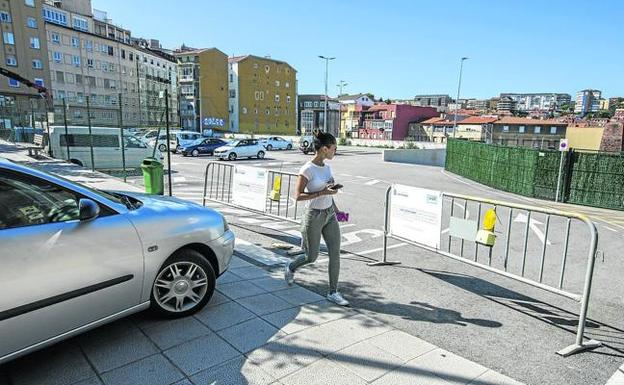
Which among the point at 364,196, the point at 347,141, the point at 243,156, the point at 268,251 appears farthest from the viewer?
the point at 347,141

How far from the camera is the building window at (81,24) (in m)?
65.2

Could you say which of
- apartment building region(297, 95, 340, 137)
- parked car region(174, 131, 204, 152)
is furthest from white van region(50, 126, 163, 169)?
apartment building region(297, 95, 340, 137)

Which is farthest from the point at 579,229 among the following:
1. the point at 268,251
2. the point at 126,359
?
the point at 126,359

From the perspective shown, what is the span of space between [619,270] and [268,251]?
5.65 metres

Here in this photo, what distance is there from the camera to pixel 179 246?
3.54m

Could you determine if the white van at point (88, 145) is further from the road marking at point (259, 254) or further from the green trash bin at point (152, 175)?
the road marking at point (259, 254)

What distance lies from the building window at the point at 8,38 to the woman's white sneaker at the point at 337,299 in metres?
64.4

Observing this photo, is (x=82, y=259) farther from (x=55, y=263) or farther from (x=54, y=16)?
(x=54, y=16)

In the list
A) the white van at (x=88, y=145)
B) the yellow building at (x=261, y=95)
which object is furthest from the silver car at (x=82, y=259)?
the yellow building at (x=261, y=95)

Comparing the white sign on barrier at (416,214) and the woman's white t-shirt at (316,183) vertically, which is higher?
the woman's white t-shirt at (316,183)

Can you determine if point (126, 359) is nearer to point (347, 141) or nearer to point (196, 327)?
point (196, 327)

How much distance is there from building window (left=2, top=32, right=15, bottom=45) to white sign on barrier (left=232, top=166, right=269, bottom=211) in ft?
197

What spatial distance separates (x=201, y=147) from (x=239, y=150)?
129 inches

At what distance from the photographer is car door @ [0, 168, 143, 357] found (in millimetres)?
2496
